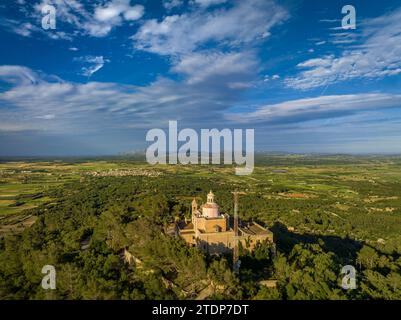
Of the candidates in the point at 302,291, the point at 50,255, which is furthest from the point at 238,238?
the point at 50,255

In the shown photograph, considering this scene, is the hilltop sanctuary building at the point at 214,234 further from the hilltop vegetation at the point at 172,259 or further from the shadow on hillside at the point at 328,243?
the shadow on hillside at the point at 328,243

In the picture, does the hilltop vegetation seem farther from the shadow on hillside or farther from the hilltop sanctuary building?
the hilltop sanctuary building

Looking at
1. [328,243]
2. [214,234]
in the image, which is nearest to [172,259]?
[214,234]

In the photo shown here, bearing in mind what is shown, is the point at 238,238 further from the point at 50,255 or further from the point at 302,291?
the point at 50,255

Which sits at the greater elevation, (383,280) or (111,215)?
(111,215)

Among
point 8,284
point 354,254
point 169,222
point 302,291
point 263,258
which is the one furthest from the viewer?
point 354,254
